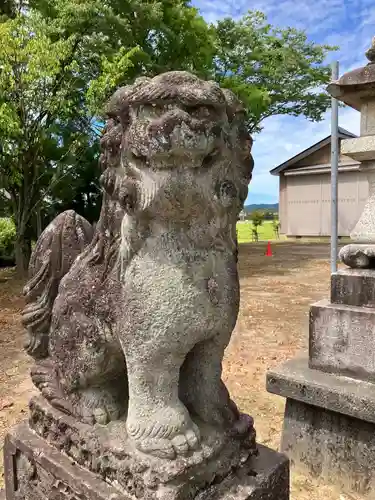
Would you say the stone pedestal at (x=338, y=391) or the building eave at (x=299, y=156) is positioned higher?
the building eave at (x=299, y=156)

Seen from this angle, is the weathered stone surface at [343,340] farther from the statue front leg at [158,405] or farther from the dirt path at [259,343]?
the statue front leg at [158,405]

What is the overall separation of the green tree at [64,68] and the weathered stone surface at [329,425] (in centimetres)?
521

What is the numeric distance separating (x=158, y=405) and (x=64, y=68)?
769 cm

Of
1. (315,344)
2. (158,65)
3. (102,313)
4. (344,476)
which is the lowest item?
(344,476)

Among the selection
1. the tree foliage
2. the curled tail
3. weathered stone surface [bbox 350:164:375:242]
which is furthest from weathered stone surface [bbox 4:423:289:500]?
the tree foliage

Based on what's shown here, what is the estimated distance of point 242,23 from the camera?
13.1 m

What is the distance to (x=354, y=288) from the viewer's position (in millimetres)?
2396

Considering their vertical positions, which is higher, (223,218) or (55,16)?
(55,16)

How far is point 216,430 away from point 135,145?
3.02 ft

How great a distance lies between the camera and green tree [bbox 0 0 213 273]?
695cm

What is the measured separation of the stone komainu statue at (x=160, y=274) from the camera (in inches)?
44.2

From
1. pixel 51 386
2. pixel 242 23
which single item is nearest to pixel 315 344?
pixel 51 386

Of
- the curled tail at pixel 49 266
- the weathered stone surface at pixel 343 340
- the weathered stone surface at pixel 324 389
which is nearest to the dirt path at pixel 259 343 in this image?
the weathered stone surface at pixel 324 389

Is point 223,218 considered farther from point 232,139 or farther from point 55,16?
point 55,16
